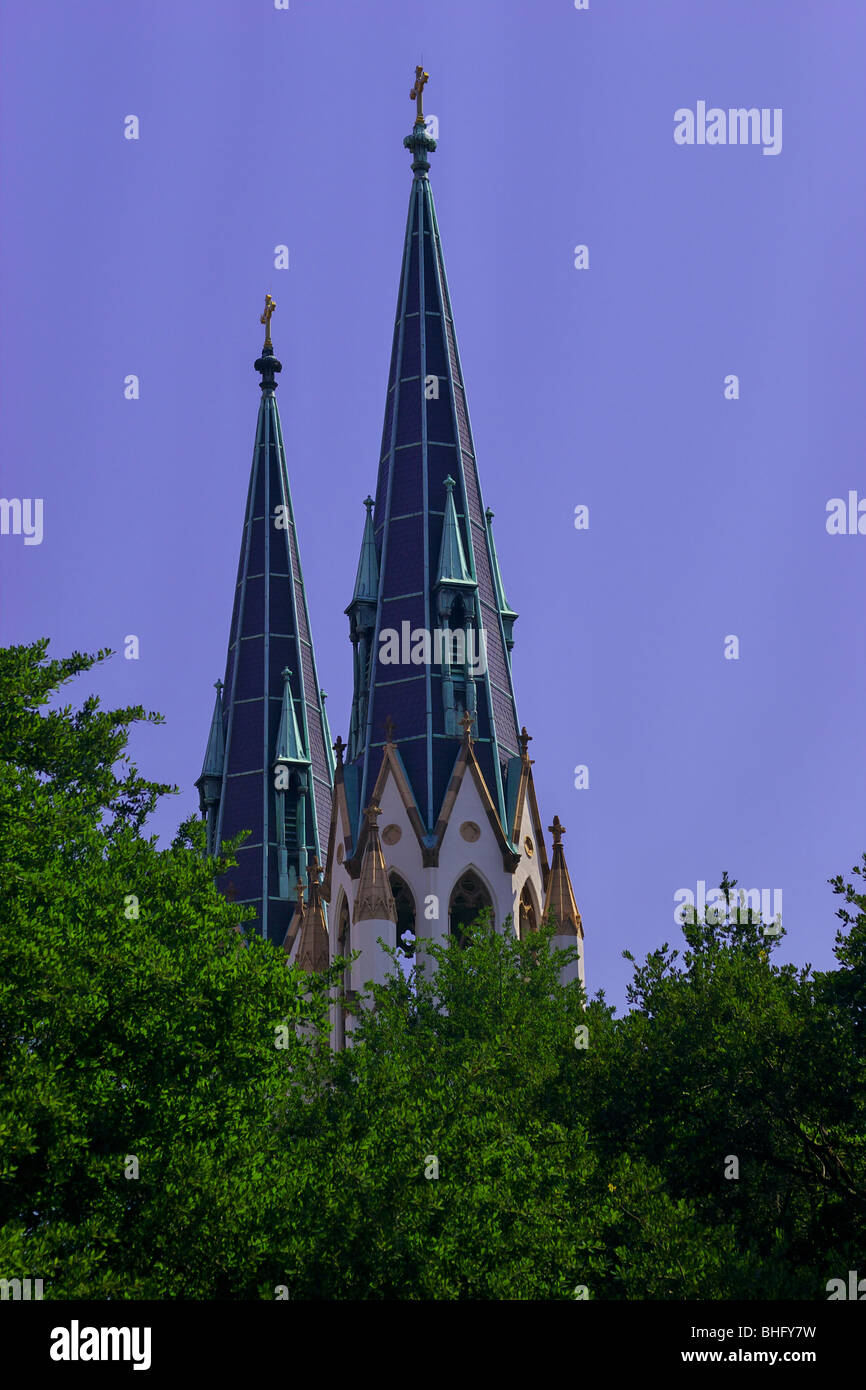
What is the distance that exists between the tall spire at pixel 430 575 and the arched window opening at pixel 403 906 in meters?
1.86

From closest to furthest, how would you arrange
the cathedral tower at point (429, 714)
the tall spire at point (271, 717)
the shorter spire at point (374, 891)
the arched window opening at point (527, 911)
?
the shorter spire at point (374, 891) → the cathedral tower at point (429, 714) → the arched window opening at point (527, 911) → the tall spire at point (271, 717)

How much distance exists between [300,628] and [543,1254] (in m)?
48.6

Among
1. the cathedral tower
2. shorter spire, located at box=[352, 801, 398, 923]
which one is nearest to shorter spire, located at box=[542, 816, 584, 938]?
the cathedral tower

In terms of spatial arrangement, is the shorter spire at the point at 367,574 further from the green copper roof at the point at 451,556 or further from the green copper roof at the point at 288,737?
the green copper roof at the point at 288,737

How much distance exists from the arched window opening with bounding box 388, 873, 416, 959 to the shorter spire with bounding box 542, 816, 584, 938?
433 cm

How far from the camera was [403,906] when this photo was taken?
58.6 metres

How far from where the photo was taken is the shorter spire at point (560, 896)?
59828mm

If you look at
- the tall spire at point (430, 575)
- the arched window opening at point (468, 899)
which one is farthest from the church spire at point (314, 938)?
the arched window opening at point (468, 899)

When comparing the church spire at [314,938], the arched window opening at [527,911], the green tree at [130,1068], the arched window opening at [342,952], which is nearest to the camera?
the green tree at [130,1068]

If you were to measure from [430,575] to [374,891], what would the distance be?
10.9m

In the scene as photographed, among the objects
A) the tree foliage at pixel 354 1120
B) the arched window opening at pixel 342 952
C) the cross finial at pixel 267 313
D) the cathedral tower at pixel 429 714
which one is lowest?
the tree foliage at pixel 354 1120

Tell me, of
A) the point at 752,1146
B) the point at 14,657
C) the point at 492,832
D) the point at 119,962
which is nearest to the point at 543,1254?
the point at 752,1146

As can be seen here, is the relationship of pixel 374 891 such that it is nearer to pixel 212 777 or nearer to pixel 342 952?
pixel 342 952

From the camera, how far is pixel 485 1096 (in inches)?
1362
